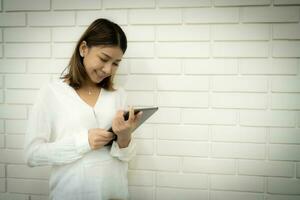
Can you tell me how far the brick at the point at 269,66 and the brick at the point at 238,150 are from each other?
394 millimetres

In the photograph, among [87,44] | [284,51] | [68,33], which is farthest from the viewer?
[68,33]

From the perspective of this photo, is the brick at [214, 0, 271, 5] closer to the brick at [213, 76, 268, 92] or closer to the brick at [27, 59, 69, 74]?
the brick at [213, 76, 268, 92]

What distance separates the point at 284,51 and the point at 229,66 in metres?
0.29

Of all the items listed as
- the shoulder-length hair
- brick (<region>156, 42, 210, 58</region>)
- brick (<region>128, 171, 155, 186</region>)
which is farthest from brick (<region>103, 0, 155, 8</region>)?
brick (<region>128, 171, 155, 186</region>)

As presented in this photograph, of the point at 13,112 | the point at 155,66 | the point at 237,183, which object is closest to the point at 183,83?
the point at 155,66

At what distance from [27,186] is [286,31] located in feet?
5.53

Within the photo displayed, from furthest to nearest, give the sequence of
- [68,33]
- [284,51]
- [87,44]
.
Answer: [68,33] < [284,51] < [87,44]

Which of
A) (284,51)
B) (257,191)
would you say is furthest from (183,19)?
(257,191)

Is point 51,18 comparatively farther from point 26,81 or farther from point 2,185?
point 2,185

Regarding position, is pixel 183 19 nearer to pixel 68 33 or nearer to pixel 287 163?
pixel 68 33

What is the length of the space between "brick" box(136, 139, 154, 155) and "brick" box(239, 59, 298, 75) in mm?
633

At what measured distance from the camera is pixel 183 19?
1.41 metres

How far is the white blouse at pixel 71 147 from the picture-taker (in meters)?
1.07

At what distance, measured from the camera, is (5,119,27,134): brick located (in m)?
1.55
